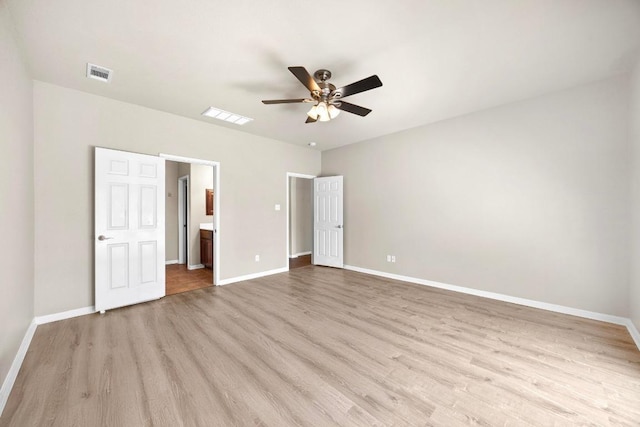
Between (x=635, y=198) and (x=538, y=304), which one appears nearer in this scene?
(x=635, y=198)

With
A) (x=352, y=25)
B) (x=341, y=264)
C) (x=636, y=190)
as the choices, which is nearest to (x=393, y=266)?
(x=341, y=264)

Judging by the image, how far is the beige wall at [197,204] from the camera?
5781mm

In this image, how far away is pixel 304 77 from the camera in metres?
2.34

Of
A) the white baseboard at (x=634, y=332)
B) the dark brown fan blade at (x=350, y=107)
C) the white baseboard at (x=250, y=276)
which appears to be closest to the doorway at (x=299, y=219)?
the white baseboard at (x=250, y=276)

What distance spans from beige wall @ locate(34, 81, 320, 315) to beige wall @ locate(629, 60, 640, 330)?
5210 mm

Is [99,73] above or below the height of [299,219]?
above

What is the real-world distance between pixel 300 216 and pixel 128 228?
4.67 m

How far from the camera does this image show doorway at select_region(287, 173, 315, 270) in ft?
24.2

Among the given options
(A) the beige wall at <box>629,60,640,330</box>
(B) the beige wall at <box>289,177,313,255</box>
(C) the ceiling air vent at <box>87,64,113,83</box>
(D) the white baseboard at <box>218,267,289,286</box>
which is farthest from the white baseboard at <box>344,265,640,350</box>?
(C) the ceiling air vent at <box>87,64,113,83</box>

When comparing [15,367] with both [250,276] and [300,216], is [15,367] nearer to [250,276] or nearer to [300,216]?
[250,276]

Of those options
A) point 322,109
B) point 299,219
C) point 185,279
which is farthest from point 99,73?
point 299,219

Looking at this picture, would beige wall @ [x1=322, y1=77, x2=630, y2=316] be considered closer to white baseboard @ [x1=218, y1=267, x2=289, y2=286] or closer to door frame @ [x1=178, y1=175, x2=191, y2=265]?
white baseboard @ [x1=218, y1=267, x2=289, y2=286]

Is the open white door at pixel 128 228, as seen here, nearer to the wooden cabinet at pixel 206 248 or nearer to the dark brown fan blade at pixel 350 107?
the wooden cabinet at pixel 206 248

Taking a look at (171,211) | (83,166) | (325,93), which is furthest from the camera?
(171,211)
